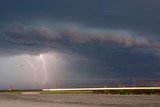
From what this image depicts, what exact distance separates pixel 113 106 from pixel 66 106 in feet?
8.63

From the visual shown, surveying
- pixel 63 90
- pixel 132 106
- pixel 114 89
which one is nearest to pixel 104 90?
pixel 114 89

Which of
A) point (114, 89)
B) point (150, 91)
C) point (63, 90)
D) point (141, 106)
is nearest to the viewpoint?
point (141, 106)

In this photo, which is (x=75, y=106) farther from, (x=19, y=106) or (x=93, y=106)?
(x=19, y=106)

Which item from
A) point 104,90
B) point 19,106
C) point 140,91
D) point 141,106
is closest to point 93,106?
point 141,106

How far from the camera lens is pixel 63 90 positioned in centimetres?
5434

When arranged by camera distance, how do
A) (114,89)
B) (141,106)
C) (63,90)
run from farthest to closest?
(63,90) → (114,89) → (141,106)

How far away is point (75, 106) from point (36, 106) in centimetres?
223

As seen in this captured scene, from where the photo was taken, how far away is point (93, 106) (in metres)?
20.4

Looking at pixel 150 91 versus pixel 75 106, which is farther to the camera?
pixel 150 91

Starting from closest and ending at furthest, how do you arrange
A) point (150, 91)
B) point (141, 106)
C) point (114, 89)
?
point (141, 106) → point (150, 91) → point (114, 89)

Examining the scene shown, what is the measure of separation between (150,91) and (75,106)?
27.4 meters

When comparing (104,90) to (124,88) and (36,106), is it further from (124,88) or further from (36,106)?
(36,106)

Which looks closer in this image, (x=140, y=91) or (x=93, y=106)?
(x=93, y=106)

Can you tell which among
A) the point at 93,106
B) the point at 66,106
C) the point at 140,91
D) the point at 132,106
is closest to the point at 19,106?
the point at 66,106
